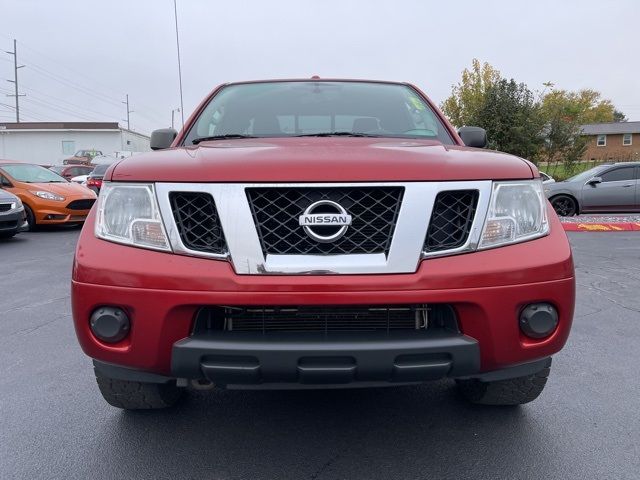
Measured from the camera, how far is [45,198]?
10727mm

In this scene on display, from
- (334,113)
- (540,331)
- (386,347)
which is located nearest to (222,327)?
(386,347)

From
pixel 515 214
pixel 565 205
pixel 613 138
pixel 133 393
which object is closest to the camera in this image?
pixel 515 214

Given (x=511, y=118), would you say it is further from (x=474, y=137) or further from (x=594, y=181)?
(x=474, y=137)

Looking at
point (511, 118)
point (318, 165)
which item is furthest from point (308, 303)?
point (511, 118)

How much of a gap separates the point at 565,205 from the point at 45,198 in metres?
11.6

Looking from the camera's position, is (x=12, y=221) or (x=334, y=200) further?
(x=12, y=221)

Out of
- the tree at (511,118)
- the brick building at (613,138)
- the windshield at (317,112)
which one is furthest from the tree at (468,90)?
the windshield at (317,112)

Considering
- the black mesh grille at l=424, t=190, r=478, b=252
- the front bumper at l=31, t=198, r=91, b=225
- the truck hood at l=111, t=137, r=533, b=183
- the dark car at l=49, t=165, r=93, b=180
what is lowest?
the front bumper at l=31, t=198, r=91, b=225

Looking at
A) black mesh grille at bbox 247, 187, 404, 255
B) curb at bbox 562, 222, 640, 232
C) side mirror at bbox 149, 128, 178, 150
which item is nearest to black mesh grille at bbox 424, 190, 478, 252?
black mesh grille at bbox 247, 187, 404, 255

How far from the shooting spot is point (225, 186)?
196cm

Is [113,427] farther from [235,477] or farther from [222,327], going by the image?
[222,327]

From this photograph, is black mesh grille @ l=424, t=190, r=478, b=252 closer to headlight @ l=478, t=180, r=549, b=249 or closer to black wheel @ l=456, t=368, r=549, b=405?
headlight @ l=478, t=180, r=549, b=249

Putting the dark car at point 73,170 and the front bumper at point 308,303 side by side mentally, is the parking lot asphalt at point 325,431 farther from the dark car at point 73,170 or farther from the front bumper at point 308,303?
the dark car at point 73,170

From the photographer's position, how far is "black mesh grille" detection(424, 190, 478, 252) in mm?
2006
